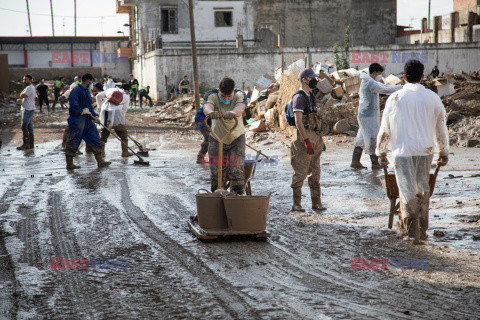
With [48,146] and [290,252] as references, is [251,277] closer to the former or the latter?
[290,252]

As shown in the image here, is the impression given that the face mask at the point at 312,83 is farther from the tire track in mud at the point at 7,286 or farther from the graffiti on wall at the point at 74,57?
the graffiti on wall at the point at 74,57

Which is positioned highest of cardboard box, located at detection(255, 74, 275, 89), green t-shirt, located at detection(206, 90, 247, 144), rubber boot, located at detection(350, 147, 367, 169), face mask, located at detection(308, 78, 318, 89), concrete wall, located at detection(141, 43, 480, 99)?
concrete wall, located at detection(141, 43, 480, 99)

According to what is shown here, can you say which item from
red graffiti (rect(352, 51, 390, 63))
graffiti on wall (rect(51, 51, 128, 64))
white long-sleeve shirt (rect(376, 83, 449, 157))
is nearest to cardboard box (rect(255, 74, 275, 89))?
red graffiti (rect(352, 51, 390, 63))

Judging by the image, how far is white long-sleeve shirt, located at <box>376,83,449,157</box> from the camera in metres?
5.55

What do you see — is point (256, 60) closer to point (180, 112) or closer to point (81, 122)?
point (180, 112)

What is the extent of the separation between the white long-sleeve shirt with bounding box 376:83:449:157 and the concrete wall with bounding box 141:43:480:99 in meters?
27.0

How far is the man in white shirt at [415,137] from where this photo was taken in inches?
219

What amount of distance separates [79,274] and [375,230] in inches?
128

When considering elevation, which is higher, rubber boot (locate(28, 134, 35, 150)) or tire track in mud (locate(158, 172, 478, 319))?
rubber boot (locate(28, 134, 35, 150))

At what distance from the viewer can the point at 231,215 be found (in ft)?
19.1

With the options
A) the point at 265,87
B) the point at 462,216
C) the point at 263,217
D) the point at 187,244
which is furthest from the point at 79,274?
the point at 265,87

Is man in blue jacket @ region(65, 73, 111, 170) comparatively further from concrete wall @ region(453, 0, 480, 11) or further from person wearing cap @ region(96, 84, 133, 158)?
concrete wall @ region(453, 0, 480, 11)

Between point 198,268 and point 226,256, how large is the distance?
44cm

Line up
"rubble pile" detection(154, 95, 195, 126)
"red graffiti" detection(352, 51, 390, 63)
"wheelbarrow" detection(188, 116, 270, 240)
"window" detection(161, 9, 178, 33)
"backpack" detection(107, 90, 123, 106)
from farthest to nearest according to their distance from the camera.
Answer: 1. "window" detection(161, 9, 178, 33)
2. "red graffiti" detection(352, 51, 390, 63)
3. "rubble pile" detection(154, 95, 195, 126)
4. "backpack" detection(107, 90, 123, 106)
5. "wheelbarrow" detection(188, 116, 270, 240)
